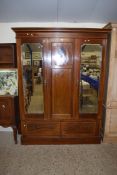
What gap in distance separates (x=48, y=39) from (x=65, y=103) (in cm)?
105

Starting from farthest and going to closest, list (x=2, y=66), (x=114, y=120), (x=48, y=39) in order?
(x=2, y=66) < (x=114, y=120) < (x=48, y=39)

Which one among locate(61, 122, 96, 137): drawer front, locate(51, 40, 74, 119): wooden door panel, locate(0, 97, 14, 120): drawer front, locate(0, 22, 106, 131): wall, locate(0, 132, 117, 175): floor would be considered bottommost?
locate(0, 132, 117, 175): floor

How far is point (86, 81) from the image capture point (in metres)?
2.50

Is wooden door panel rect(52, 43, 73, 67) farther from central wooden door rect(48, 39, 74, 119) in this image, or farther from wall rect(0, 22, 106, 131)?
wall rect(0, 22, 106, 131)

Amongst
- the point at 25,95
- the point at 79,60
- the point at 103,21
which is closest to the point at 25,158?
the point at 25,95

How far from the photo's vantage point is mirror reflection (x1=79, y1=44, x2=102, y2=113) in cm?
241

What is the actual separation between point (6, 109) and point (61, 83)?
1.03m

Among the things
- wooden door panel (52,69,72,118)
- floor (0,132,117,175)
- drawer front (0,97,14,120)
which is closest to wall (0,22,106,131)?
wooden door panel (52,69,72,118)

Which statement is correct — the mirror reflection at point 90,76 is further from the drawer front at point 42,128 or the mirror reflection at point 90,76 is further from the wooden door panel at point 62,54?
the drawer front at point 42,128

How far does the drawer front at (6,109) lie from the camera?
254 cm

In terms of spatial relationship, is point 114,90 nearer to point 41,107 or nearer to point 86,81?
point 86,81

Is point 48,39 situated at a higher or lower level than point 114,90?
higher

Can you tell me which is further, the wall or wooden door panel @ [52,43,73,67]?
the wall

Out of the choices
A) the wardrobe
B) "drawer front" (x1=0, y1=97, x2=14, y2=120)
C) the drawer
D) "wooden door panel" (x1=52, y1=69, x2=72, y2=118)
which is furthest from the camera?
the drawer
